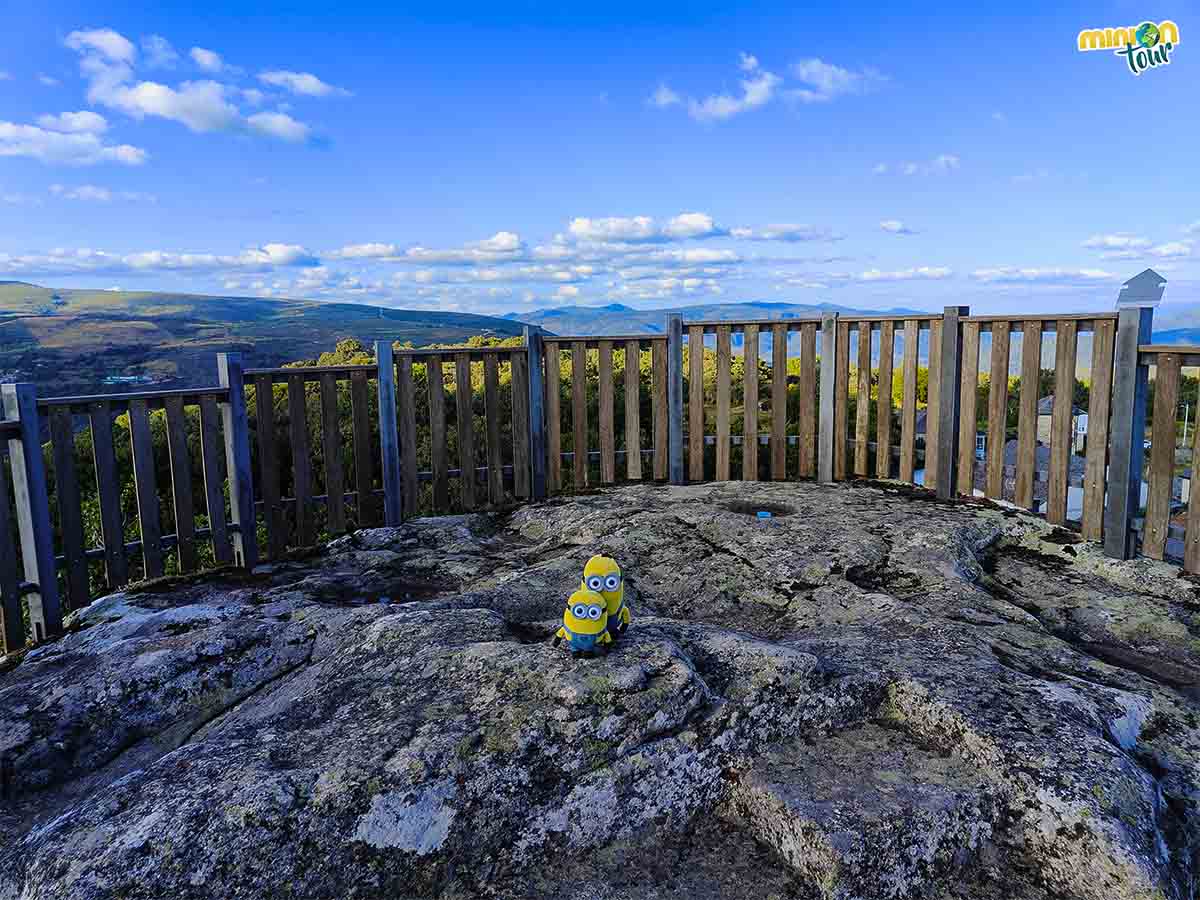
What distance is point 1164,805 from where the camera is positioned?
2986mm

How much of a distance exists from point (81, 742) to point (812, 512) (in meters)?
5.31

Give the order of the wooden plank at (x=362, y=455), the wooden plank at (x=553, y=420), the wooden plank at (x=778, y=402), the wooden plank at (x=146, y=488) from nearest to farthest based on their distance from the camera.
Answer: the wooden plank at (x=146, y=488)
the wooden plank at (x=362, y=455)
the wooden plank at (x=553, y=420)
the wooden plank at (x=778, y=402)

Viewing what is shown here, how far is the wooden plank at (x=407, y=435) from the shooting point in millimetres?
7703

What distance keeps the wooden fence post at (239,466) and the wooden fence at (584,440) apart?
0.06ft

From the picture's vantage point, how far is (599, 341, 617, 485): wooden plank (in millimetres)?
8586

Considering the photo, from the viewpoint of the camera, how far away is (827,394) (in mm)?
8805

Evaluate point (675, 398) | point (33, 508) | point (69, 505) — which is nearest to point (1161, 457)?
point (675, 398)

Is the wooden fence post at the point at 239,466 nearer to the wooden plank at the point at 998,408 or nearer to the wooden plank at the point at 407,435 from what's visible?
the wooden plank at the point at 407,435

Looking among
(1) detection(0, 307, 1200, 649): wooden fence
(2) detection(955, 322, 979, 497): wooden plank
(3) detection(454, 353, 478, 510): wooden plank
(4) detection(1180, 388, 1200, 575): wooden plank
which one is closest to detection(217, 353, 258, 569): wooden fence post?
(1) detection(0, 307, 1200, 649): wooden fence

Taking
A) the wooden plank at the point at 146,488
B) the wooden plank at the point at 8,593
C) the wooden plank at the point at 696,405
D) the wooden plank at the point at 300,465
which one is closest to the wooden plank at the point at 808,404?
the wooden plank at the point at 696,405

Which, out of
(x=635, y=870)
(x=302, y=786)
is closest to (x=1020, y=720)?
(x=635, y=870)

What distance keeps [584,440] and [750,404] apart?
1786 millimetres

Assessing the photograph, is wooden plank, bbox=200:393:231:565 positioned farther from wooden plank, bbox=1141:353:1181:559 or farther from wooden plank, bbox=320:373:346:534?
wooden plank, bbox=1141:353:1181:559

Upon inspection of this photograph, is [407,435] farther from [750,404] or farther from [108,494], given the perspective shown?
[750,404]
